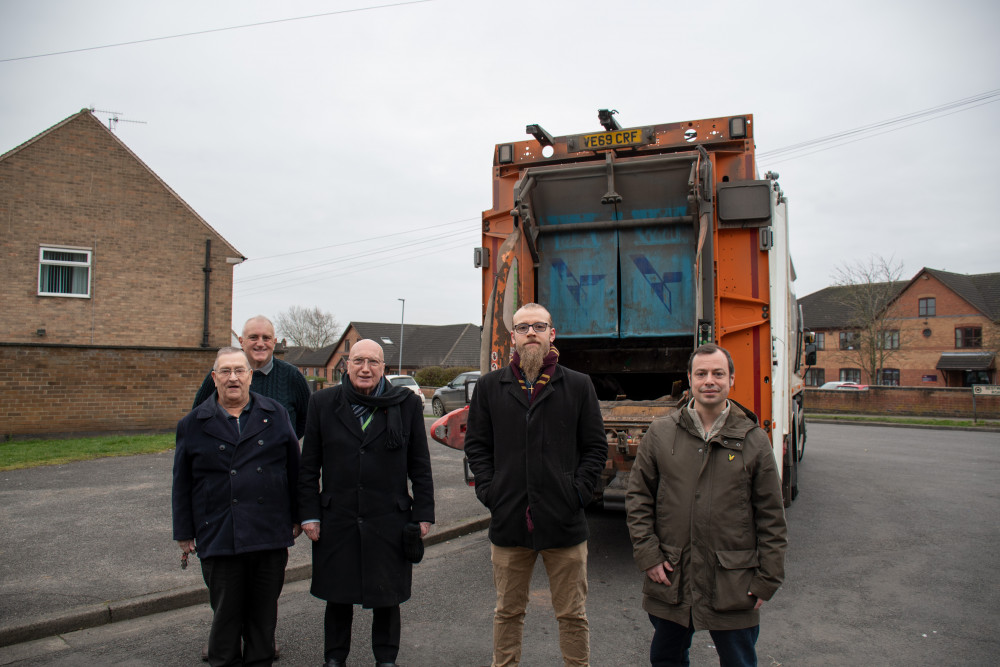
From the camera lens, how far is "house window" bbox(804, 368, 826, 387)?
47.8 meters

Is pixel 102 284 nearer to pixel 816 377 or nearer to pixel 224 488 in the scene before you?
pixel 224 488

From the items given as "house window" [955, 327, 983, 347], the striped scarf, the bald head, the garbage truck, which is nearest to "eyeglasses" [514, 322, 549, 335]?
the striped scarf

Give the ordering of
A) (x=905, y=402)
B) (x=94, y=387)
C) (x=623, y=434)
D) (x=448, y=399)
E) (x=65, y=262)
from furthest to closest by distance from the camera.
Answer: (x=905, y=402) → (x=448, y=399) → (x=65, y=262) → (x=94, y=387) → (x=623, y=434)

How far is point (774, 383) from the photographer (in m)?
5.62

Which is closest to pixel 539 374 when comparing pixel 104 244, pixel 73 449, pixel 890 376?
pixel 73 449

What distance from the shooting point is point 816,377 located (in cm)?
Answer: 4872

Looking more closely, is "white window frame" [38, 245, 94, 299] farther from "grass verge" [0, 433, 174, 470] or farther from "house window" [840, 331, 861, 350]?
"house window" [840, 331, 861, 350]

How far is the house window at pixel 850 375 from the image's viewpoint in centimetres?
4544

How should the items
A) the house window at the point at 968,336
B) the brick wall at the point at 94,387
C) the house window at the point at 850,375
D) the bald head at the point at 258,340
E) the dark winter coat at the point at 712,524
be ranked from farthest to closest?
the house window at the point at 850,375, the house window at the point at 968,336, the brick wall at the point at 94,387, the bald head at the point at 258,340, the dark winter coat at the point at 712,524

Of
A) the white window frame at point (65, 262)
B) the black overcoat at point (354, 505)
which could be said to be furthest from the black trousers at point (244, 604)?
the white window frame at point (65, 262)

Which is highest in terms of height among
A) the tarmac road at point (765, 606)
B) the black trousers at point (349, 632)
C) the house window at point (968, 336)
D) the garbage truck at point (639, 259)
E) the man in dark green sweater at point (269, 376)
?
the house window at point (968, 336)

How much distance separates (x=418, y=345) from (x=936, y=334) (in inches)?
1464

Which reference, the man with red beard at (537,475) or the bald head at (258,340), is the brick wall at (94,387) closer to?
the bald head at (258,340)

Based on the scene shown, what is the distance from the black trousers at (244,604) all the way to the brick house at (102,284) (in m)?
12.7
